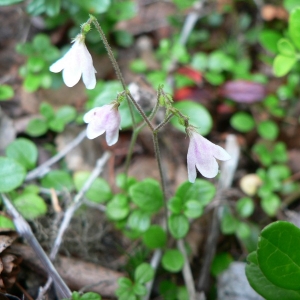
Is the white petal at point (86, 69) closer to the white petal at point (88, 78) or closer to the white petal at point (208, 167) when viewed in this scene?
the white petal at point (88, 78)


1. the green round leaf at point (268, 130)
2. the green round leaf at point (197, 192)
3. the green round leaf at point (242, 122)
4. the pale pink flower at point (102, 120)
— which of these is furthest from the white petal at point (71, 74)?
the green round leaf at point (268, 130)

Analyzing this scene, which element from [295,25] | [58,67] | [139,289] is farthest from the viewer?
[295,25]

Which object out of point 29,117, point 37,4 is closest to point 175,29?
point 37,4

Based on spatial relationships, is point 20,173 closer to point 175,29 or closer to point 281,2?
point 175,29

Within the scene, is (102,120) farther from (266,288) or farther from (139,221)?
(266,288)

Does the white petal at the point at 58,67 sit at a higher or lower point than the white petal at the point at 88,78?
higher

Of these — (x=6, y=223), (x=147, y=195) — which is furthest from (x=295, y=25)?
(x=6, y=223)
